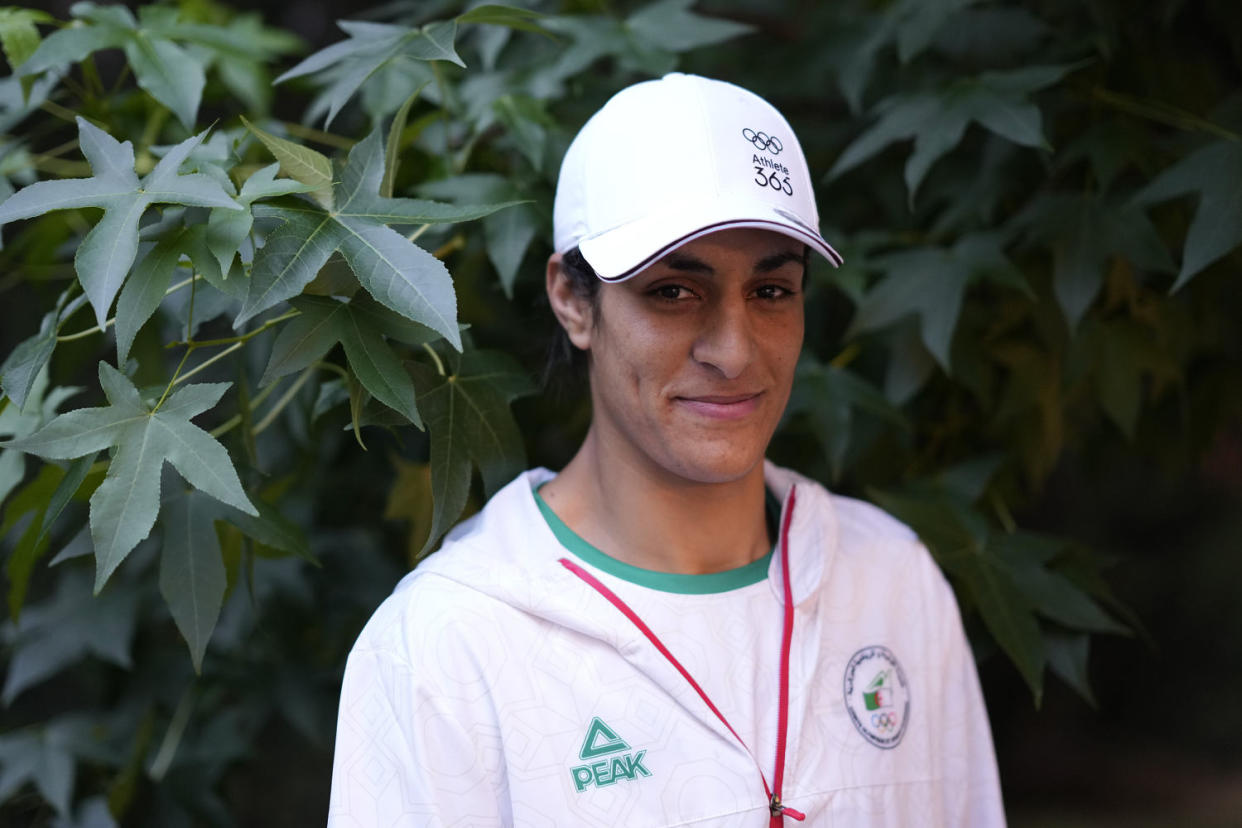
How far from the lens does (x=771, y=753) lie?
1.18 m

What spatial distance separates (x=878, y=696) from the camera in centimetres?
128

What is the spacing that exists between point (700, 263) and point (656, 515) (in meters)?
0.29

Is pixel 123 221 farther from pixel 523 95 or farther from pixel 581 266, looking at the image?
pixel 523 95

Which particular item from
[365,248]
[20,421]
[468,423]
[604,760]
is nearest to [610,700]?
[604,760]

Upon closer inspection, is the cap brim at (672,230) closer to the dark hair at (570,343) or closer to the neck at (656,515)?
the dark hair at (570,343)

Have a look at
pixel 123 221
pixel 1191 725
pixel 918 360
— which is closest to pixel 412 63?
pixel 123 221

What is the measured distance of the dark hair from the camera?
1249 millimetres

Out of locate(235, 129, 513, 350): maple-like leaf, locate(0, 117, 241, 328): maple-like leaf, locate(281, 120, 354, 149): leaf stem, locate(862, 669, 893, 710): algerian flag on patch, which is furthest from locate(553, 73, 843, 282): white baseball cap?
locate(281, 120, 354, 149): leaf stem

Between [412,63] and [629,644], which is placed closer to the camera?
[629,644]

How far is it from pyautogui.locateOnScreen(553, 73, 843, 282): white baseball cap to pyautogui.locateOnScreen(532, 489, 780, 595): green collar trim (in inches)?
11.7

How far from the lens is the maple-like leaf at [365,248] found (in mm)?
1069

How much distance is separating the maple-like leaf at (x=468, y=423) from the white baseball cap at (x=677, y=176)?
0.20 meters

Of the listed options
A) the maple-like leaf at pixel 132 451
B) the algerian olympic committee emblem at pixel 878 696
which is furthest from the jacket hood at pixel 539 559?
the maple-like leaf at pixel 132 451

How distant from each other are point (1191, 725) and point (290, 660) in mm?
2789
